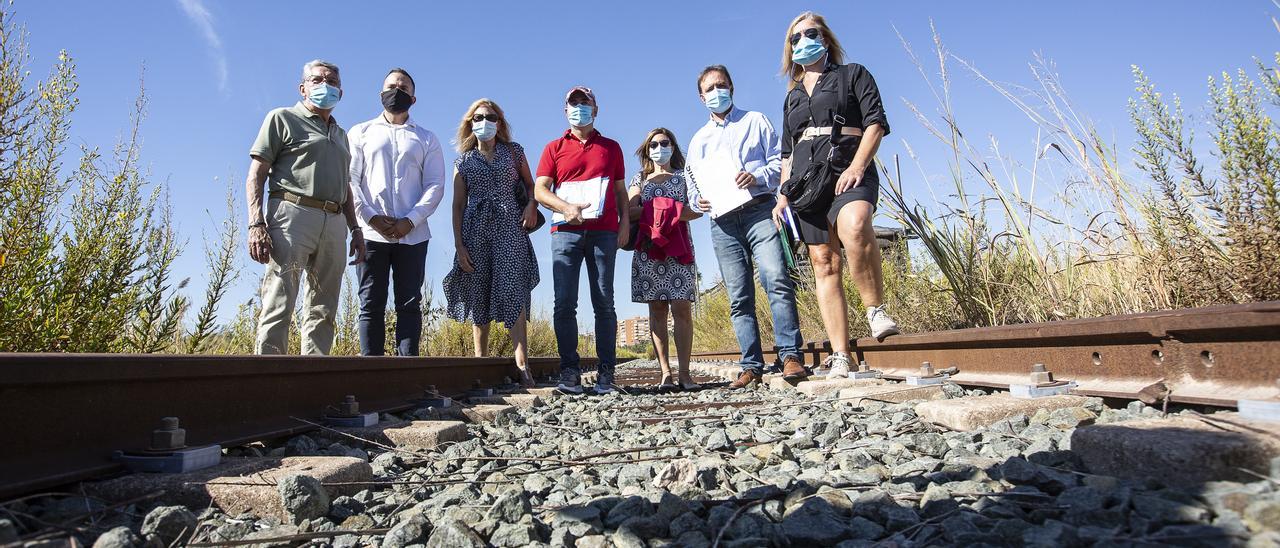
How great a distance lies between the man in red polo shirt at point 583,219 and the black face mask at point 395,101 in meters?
1.13

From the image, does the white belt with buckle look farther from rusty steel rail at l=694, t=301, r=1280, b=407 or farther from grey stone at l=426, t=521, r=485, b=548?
grey stone at l=426, t=521, r=485, b=548

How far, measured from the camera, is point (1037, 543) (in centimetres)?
120

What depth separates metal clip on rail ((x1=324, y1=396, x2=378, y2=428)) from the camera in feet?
9.58

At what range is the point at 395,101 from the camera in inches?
212

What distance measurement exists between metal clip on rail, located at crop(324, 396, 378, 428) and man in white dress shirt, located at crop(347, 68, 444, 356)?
2027 millimetres

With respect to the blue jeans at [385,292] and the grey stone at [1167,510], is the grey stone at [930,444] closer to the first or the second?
the grey stone at [1167,510]

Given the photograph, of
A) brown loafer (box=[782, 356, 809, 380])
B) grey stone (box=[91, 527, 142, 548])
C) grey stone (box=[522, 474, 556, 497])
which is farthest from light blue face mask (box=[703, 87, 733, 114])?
grey stone (box=[91, 527, 142, 548])

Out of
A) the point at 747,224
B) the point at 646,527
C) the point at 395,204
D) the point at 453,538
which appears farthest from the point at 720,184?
the point at 453,538

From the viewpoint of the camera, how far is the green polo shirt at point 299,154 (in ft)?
14.5

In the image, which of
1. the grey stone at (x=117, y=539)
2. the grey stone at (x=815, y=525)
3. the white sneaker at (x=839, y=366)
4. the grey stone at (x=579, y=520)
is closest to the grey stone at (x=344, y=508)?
the grey stone at (x=117, y=539)

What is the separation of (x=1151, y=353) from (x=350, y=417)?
2.97 meters

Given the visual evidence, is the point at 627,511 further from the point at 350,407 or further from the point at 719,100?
the point at 719,100

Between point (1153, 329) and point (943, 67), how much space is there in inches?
118

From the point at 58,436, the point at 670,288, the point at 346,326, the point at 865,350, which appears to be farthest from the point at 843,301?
the point at 346,326
